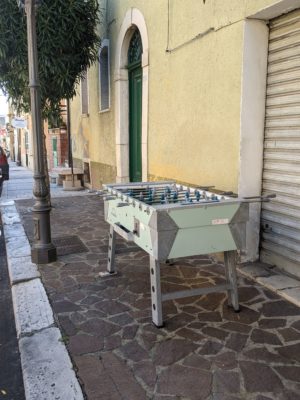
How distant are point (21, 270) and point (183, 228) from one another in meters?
2.56

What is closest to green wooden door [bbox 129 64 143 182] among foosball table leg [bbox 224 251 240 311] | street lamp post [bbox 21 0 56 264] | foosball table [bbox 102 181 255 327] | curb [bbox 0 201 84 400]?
street lamp post [bbox 21 0 56 264]

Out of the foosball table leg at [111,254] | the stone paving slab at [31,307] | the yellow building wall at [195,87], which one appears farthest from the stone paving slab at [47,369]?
the yellow building wall at [195,87]

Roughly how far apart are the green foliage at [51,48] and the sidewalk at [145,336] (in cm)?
408

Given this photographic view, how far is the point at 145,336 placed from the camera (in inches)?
122

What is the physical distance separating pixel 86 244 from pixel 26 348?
9.13 ft

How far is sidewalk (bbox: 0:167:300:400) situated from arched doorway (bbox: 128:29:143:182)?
A: 3912mm

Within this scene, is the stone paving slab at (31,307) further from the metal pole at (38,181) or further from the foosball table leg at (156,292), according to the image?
the foosball table leg at (156,292)

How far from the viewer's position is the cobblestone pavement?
8.14 feet

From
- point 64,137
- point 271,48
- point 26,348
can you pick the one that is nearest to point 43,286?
point 26,348

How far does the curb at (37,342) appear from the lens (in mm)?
2492

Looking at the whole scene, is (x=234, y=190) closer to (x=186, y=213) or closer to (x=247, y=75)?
(x=247, y=75)

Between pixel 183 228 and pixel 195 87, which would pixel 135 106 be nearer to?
pixel 195 87

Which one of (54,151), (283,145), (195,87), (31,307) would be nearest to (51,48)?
(195,87)

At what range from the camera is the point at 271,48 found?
4.20 m
